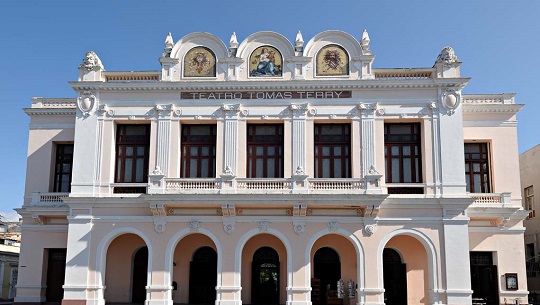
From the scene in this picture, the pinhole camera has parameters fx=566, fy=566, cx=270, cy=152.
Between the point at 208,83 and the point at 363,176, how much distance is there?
8.08 m

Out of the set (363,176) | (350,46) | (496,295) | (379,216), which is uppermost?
(350,46)

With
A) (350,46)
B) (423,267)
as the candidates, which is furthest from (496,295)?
(350,46)

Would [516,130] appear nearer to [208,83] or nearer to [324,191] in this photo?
[324,191]

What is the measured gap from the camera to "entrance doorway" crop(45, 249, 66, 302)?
26.9 meters

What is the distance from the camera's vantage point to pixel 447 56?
25.4 m

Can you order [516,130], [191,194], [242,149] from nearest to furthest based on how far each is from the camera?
1. [191,194]
2. [242,149]
3. [516,130]

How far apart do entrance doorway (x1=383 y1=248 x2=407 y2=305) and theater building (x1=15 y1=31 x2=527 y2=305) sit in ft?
0.21

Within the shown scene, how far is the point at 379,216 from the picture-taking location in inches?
957

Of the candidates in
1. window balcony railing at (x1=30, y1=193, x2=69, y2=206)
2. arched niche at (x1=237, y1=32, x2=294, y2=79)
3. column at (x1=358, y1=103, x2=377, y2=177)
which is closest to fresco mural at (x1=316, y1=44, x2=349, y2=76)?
arched niche at (x1=237, y1=32, x2=294, y2=79)

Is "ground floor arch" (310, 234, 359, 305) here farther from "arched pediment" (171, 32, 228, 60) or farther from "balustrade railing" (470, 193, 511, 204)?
"arched pediment" (171, 32, 228, 60)

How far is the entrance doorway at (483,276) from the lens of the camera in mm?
25859

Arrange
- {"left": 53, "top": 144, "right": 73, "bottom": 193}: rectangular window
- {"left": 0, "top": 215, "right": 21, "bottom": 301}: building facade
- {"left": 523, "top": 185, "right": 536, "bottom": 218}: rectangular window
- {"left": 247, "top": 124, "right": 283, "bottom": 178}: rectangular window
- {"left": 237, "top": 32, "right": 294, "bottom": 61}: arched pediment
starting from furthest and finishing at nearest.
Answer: {"left": 0, "top": 215, "right": 21, "bottom": 301}: building facade < {"left": 523, "top": 185, "right": 536, "bottom": 218}: rectangular window < {"left": 53, "top": 144, "right": 73, "bottom": 193}: rectangular window < {"left": 237, "top": 32, "right": 294, "bottom": 61}: arched pediment < {"left": 247, "top": 124, "right": 283, "bottom": 178}: rectangular window

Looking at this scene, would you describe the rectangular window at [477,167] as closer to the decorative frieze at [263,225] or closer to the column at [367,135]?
the column at [367,135]

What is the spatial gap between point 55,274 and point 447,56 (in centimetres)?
2093
